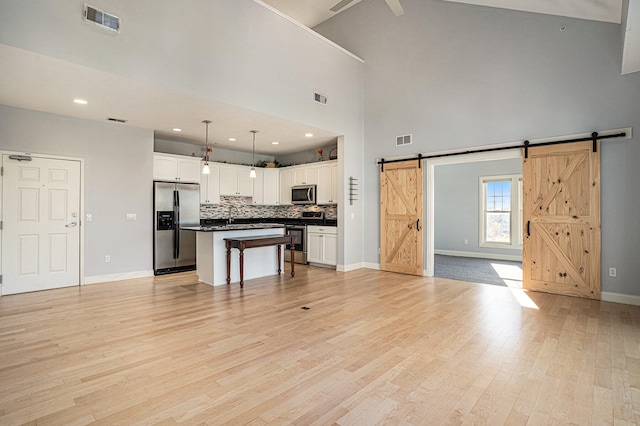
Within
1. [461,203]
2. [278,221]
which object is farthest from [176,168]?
[461,203]

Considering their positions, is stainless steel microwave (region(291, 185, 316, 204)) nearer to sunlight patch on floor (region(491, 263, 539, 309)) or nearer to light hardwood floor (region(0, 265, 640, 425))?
light hardwood floor (region(0, 265, 640, 425))

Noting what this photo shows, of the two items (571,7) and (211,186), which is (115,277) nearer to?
(211,186)

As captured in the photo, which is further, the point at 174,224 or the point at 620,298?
the point at 174,224

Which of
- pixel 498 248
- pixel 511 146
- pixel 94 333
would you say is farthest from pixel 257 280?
pixel 498 248

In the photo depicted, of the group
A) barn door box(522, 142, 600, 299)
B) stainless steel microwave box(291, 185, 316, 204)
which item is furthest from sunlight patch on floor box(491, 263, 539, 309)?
stainless steel microwave box(291, 185, 316, 204)

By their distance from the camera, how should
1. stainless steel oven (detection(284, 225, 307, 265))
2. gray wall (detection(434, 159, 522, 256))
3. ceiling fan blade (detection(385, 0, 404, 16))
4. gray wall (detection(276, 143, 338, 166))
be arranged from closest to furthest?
ceiling fan blade (detection(385, 0, 404, 16)) → stainless steel oven (detection(284, 225, 307, 265)) → gray wall (detection(276, 143, 338, 166)) → gray wall (detection(434, 159, 522, 256))

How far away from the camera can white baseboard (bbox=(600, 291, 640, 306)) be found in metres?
4.22

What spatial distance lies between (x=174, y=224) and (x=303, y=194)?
114 inches

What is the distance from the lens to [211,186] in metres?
7.26

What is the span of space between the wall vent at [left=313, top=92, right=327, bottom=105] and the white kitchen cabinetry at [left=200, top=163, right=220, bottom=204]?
289 centimetres

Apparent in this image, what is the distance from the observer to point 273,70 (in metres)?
5.12

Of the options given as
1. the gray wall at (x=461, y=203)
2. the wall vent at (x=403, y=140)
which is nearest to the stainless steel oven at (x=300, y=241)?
the wall vent at (x=403, y=140)

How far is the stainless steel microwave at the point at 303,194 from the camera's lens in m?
7.58

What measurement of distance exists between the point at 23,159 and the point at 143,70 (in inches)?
105
